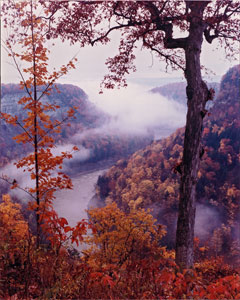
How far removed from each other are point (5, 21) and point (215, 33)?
5.08 m

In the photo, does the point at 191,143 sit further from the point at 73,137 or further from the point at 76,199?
the point at 73,137

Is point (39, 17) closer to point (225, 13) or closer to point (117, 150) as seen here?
point (225, 13)

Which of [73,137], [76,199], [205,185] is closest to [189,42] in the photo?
[205,185]

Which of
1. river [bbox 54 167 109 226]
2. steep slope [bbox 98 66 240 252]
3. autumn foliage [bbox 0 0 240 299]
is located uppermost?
autumn foliage [bbox 0 0 240 299]

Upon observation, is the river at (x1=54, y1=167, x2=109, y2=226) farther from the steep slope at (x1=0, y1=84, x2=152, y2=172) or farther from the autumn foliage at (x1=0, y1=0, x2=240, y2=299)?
the autumn foliage at (x1=0, y1=0, x2=240, y2=299)

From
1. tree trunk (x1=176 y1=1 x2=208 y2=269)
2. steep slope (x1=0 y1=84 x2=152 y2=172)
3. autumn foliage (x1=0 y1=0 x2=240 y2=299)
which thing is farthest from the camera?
steep slope (x1=0 y1=84 x2=152 y2=172)

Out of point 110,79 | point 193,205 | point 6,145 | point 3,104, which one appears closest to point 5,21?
point 110,79

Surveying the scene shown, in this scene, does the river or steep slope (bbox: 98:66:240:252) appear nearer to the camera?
steep slope (bbox: 98:66:240:252)

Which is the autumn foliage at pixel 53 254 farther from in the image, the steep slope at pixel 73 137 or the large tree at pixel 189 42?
the steep slope at pixel 73 137

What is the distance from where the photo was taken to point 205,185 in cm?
8269

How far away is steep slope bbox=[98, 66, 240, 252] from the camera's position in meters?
74.1

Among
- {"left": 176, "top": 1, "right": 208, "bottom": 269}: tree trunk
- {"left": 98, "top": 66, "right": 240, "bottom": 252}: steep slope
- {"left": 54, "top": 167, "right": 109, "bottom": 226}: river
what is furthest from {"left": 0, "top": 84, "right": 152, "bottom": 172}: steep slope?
{"left": 176, "top": 1, "right": 208, "bottom": 269}: tree trunk

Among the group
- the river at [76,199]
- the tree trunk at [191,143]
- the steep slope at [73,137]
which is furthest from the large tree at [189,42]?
the steep slope at [73,137]

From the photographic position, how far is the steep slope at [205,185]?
74.1 m
